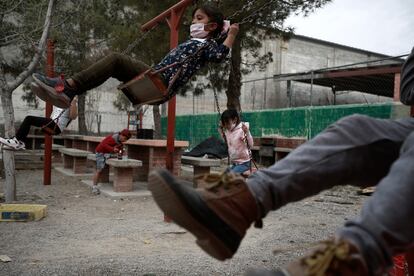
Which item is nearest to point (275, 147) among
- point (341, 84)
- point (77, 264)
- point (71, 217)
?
point (71, 217)

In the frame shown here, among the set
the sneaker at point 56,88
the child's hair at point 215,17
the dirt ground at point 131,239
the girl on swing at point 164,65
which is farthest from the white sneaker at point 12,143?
the child's hair at point 215,17

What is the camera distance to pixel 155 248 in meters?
3.35

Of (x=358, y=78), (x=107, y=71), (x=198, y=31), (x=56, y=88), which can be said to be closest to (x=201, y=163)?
(x=198, y=31)

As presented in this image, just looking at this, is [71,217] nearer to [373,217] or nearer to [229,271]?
[229,271]

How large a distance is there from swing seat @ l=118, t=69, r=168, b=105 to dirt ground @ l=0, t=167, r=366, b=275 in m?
1.22

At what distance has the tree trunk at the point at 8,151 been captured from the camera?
522cm

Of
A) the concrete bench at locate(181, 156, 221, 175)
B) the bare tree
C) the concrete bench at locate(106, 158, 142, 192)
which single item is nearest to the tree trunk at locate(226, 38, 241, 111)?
the concrete bench at locate(181, 156, 221, 175)

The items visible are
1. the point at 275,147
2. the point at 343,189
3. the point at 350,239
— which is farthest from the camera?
the point at 275,147

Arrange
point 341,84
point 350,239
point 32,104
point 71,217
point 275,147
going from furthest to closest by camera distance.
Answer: point 341,84 < point 32,104 < point 275,147 < point 71,217 < point 350,239

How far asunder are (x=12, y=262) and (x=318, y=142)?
97.4 inches

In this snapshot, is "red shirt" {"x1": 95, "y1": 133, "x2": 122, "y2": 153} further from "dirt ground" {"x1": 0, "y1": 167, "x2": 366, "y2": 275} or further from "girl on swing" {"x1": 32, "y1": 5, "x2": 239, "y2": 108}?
"girl on swing" {"x1": 32, "y1": 5, "x2": 239, "y2": 108}

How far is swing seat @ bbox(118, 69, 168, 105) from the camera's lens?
3210 millimetres

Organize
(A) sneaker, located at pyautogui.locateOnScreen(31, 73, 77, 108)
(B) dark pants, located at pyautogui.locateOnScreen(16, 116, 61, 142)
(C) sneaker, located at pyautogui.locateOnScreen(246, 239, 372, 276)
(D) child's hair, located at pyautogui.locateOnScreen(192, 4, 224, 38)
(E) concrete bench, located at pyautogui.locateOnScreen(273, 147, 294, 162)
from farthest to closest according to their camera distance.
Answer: (E) concrete bench, located at pyautogui.locateOnScreen(273, 147, 294, 162)
(B) dark pants, located at pyautogui.locateOnScreen(16, 116, 61, 142)
(D) child's hair, located at pyautogui.locateOnScreen(192, 4, 224, 38)
(A) sneaker, located at pyautogui.locateOnScreen(31, 73, 77, 108)
(C) sneaker, located at pyautogui.locateOnScreen(246, 239, 372, 276)

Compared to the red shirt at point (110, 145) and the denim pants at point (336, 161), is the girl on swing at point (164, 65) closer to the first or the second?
the denim pants at point (336, 161)
